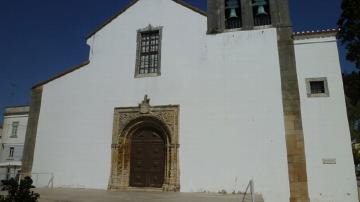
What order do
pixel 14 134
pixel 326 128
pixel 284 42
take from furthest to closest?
pixel 14 134 < pixel 284 42 < pixel 326 128

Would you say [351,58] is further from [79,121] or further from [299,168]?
[79,121]

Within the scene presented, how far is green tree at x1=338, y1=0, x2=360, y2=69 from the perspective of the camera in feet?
45.3

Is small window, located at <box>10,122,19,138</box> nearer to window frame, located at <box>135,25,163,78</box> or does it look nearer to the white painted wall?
window frame, located at <box>135,25,163,78</box>

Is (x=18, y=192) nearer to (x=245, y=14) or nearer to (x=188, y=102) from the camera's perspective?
(x=188, y=102)

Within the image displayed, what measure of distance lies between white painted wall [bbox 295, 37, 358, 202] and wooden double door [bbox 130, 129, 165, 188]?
4.84 meters

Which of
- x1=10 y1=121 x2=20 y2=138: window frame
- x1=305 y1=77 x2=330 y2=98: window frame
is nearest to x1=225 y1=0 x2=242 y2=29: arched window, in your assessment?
x1=305 y1=77 x2=330 y2=98: window frame

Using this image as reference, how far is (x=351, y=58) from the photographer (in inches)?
585

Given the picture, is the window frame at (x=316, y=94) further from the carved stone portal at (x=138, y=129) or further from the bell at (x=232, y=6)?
the carved stone portal at (x=138, y=129)

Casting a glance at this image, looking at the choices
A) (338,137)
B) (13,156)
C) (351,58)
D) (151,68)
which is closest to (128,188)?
(151,68)

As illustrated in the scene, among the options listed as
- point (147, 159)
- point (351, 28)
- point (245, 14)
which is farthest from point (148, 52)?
point (351, 28)

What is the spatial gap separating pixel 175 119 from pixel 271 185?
3.77 m

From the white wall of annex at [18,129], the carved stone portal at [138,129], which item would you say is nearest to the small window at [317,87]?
the carved stone portal at [138,129]

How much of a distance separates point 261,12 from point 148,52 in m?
4.45

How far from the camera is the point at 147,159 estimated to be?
11.0 m
